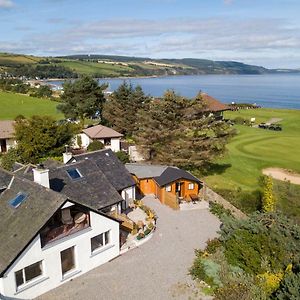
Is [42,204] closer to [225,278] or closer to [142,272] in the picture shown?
[142,272]

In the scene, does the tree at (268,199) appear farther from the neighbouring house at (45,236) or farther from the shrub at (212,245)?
the neighbouring house at (45,236)

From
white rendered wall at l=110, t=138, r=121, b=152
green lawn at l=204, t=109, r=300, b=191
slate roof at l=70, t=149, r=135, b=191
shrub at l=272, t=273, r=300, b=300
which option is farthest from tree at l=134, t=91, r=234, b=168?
shrub at l=272, t=273, r=300, b=300

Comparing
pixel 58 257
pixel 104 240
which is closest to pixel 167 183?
pixel 104 240

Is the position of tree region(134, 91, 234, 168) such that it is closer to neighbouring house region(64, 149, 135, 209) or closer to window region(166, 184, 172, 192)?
window region(166, 184, 172, 192)

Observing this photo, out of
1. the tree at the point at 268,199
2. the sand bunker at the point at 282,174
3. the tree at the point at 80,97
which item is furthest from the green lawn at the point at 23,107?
the tree at the point at 268,199

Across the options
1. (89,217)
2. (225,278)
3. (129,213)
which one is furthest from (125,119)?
(225,278)
